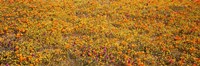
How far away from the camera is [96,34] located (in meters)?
11.4

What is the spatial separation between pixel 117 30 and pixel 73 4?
415cm

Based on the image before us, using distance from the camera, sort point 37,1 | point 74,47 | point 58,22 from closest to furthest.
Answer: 1. point 74,47
2. point 58,22
3. point 37,1

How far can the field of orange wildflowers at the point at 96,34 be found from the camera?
31.2 ft

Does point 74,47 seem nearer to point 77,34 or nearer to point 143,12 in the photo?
point 77,34

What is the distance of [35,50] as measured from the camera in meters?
9.66

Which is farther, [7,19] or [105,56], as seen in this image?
[7,19]

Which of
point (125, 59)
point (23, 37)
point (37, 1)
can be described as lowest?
point (125, 59)

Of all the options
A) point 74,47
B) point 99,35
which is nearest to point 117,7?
point 99,35

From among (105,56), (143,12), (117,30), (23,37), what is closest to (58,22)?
(23,37)

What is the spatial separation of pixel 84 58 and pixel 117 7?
6491mm

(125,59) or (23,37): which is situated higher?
(23,37)

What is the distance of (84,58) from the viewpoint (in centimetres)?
944

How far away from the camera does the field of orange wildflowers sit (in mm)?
9500

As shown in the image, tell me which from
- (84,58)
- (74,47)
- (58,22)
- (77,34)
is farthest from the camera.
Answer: (58,22)
